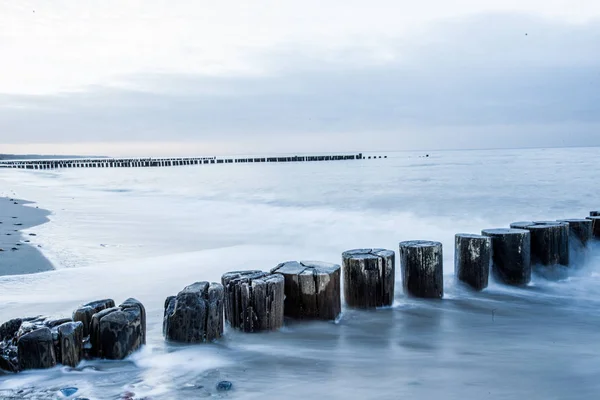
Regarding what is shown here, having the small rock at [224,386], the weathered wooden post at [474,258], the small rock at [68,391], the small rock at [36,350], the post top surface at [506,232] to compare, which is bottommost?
the small rock at [224,386]

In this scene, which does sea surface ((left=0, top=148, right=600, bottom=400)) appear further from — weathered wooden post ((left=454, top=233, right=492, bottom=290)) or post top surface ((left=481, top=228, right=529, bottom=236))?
post top surface ((left=481, top=228, right=529, bottom=236))

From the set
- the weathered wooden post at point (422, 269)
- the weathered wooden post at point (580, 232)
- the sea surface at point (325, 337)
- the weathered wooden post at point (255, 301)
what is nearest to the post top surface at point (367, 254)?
the weathered wooden post at point (422, 269)

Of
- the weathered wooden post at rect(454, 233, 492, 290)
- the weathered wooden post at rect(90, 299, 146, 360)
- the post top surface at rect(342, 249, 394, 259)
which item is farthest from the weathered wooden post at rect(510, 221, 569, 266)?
the weathered wooden post at rect(90, 299, 146, 360)

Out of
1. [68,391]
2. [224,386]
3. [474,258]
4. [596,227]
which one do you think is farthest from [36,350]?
[596,227]

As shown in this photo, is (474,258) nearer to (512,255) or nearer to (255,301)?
(512,255)

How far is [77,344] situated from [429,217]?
981cm

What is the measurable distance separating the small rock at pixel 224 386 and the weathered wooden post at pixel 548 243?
148 inches

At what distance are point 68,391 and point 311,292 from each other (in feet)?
5.77

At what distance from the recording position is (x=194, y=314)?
316cm

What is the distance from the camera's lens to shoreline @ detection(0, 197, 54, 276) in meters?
6.07

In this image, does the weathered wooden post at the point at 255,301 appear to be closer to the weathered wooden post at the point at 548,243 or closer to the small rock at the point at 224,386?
the small rock at the point at 224,386

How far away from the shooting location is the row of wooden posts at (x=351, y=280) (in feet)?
10.5

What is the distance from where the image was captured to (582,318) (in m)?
4.03

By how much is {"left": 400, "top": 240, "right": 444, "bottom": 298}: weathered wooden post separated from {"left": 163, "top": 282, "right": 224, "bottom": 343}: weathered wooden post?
1.86m
